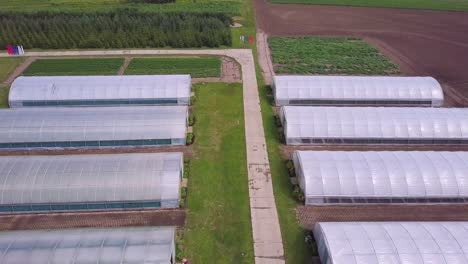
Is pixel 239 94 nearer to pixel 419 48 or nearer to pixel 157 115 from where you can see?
pixel 157 115

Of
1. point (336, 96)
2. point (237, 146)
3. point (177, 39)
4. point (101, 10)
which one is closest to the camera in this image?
point (237, 146)

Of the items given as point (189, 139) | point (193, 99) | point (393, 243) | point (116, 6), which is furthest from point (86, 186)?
point (116, 6)

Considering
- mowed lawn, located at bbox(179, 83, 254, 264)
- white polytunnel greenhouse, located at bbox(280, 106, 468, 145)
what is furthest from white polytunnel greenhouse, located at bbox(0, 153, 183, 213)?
white polytunnel greenhouse, located at bbox(280, 106, 468, 145)

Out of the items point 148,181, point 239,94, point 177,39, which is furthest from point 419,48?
point 148,181

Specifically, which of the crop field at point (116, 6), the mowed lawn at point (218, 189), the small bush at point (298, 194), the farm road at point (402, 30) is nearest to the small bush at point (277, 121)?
the mowed lawn at point (218, 189)

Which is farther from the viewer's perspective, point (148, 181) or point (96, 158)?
point (96, 158)

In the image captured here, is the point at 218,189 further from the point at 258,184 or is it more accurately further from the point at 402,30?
the point at 402,30
